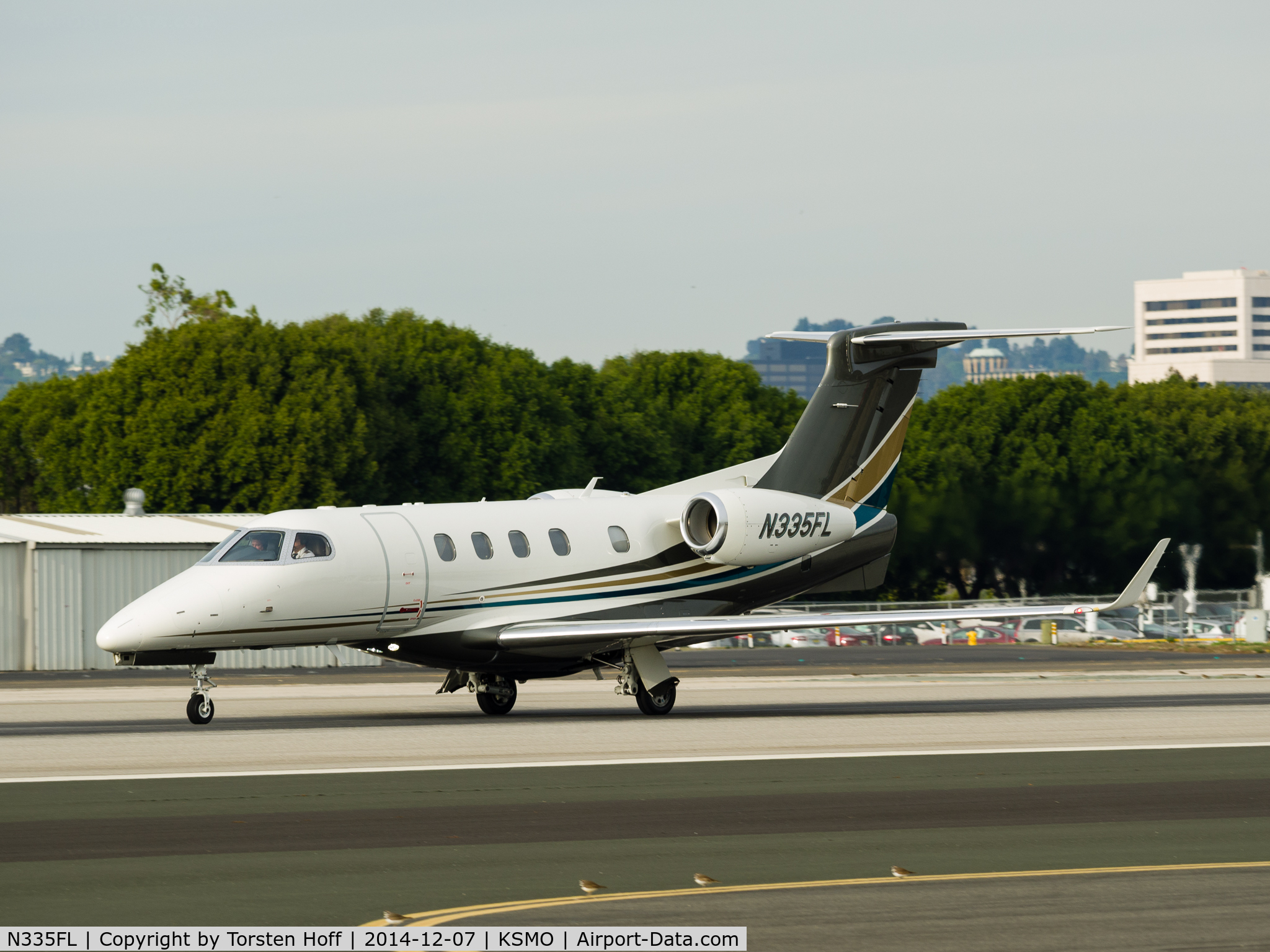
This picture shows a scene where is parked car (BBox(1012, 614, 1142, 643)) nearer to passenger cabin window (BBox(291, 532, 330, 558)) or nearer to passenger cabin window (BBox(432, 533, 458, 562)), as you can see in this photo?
passenger cabin window (BBox(432, 533, 458, 562))

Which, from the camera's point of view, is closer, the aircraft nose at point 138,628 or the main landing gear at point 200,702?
the aircraft nose at point 138,628

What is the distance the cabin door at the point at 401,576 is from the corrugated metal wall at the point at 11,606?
2319cm

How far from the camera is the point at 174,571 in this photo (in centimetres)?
5006

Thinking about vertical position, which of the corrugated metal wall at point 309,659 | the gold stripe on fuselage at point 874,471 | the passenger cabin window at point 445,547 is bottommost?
the corrugated metal wall at point 309,659

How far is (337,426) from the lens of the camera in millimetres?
79062

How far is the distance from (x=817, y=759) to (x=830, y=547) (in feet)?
36.9

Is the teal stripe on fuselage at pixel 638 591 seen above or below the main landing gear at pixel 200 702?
above

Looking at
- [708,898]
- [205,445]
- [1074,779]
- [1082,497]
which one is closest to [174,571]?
[205,445]

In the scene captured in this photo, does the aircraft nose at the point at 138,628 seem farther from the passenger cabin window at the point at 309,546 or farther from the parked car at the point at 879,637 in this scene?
the parked car at the point at 879,637

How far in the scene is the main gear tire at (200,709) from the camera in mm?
27281

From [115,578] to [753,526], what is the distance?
989 inches

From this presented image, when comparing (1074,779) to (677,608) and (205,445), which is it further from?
(205,445)

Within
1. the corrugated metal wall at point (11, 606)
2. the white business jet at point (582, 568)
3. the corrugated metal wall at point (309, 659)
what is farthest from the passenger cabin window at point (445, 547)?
the corrugated metal wall at point (11, 606)
